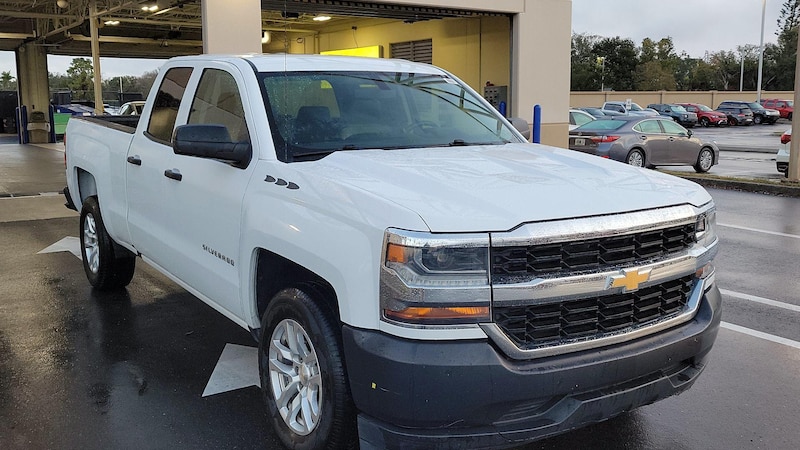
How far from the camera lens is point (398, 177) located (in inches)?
135

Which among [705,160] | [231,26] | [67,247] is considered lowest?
[67,247]

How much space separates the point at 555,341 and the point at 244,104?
7.43ft

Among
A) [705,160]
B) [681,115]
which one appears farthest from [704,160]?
[681,115]

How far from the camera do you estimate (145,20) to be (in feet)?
81.8

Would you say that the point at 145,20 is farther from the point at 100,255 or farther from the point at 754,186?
the point at 100,255

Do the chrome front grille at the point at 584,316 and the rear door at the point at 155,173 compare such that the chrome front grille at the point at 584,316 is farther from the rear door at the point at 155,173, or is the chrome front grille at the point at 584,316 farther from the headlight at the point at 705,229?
the rear door at the point at 155,173

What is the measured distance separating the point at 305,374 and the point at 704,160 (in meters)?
17.2

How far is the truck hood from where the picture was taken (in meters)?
3.00

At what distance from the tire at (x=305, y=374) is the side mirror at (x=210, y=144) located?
33.0 inches

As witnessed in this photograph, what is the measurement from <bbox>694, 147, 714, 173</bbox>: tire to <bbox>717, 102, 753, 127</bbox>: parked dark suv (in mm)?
36220

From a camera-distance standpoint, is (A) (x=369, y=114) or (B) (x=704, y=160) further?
(B) (x=704, y=160)

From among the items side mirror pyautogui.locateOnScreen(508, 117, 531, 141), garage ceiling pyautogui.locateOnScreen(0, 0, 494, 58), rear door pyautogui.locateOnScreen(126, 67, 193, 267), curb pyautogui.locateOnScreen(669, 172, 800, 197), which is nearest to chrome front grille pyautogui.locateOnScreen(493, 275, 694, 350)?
side mirror pyautogui.locateOnScreen(508, 117, 531, 141)

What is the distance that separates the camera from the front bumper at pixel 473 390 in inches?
112

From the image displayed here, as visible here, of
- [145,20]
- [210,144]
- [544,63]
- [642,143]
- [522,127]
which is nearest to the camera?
[210,144]
